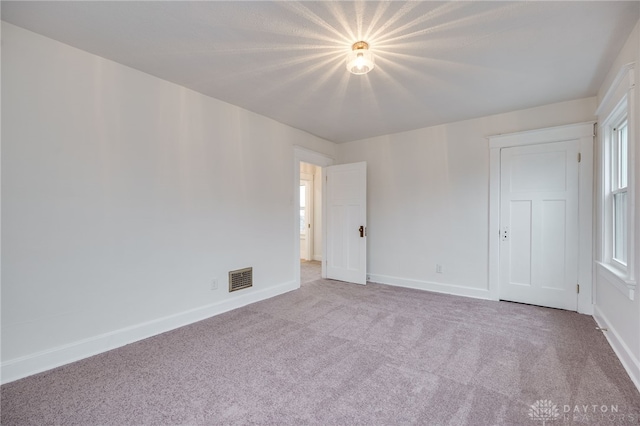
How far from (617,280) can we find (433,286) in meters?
2.07

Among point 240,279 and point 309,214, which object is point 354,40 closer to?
point 240,279

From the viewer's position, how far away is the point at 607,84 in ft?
8.82

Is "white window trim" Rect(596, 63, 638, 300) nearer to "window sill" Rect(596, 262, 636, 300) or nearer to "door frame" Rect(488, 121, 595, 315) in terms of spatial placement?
"window sill" Rect(596, 262, 636, 300)

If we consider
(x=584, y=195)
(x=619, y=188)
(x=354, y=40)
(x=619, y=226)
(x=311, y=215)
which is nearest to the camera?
(x=354, y=40)

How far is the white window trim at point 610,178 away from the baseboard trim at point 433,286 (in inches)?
50.3

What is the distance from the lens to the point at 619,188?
2.56 metres

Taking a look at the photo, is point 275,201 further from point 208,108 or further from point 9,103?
point 9,103

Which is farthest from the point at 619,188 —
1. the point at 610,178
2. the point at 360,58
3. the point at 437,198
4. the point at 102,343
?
the point at 102,343

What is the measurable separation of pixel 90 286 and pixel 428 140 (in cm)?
436

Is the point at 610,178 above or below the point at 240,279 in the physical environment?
above

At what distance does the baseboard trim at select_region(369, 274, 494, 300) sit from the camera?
3.85 metres

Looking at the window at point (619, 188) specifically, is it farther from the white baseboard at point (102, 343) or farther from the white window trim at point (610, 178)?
the white baseboard at point (102, 343)

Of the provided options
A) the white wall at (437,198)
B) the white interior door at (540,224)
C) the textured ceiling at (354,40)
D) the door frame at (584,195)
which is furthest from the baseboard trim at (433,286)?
the textured ceiling at (354,40)

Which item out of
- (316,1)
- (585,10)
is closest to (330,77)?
(316,1)
